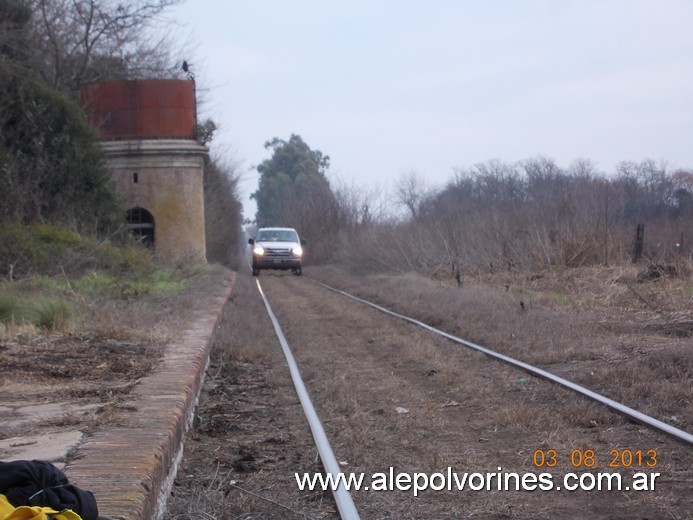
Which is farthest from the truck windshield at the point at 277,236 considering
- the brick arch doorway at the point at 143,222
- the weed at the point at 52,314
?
the weed at the point at 52,314

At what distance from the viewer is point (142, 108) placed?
29.2 metres

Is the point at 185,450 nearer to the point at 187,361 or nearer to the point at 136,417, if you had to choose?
the point at 136,417

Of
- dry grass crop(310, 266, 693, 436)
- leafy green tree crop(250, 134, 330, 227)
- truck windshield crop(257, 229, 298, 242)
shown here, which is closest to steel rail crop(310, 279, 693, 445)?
dry grass crop(310, 266, 693, 436)

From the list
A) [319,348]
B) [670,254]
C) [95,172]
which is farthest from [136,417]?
[95,172]

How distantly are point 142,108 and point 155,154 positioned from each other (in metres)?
1.58

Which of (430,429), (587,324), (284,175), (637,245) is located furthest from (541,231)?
(284,175)

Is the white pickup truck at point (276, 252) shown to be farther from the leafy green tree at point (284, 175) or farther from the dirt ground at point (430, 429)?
the leafy green tree at point (284, 175)

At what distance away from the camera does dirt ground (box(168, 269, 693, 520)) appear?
4738 millimetres

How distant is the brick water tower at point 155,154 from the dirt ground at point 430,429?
19.0m

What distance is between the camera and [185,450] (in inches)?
239

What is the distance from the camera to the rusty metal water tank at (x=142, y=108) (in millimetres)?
28688

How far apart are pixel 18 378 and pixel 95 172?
1681 cm

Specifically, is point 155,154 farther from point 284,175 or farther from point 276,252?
point 284,175
